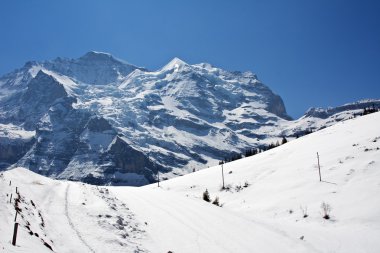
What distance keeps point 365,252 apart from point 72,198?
1791cm

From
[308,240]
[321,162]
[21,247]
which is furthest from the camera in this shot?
[321,162]

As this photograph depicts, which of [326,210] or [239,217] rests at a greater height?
[326,210]

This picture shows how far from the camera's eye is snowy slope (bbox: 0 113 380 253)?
17.2 meters

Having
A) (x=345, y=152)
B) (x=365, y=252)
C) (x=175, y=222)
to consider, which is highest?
(x=345, y=152)

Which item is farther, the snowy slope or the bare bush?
the bare bush

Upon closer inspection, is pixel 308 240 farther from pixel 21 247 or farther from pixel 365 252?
pixel 21 247

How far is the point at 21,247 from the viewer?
12.3 meters

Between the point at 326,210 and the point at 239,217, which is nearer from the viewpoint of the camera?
the point at 239,217

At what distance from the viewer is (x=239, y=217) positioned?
85.8ft

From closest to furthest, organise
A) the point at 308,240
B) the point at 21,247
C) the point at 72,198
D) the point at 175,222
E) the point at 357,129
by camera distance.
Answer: the point at 21,247, the point at 308,240, the point at 175,222, the point at 72,198, the point at 357,129

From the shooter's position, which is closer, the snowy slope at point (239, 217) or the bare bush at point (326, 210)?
the snowy slope at point (239, 217)

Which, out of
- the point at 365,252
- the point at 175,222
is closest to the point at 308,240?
the point at 365,252

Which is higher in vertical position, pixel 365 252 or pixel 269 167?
pixel 269 167

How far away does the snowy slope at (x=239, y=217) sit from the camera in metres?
17.2
